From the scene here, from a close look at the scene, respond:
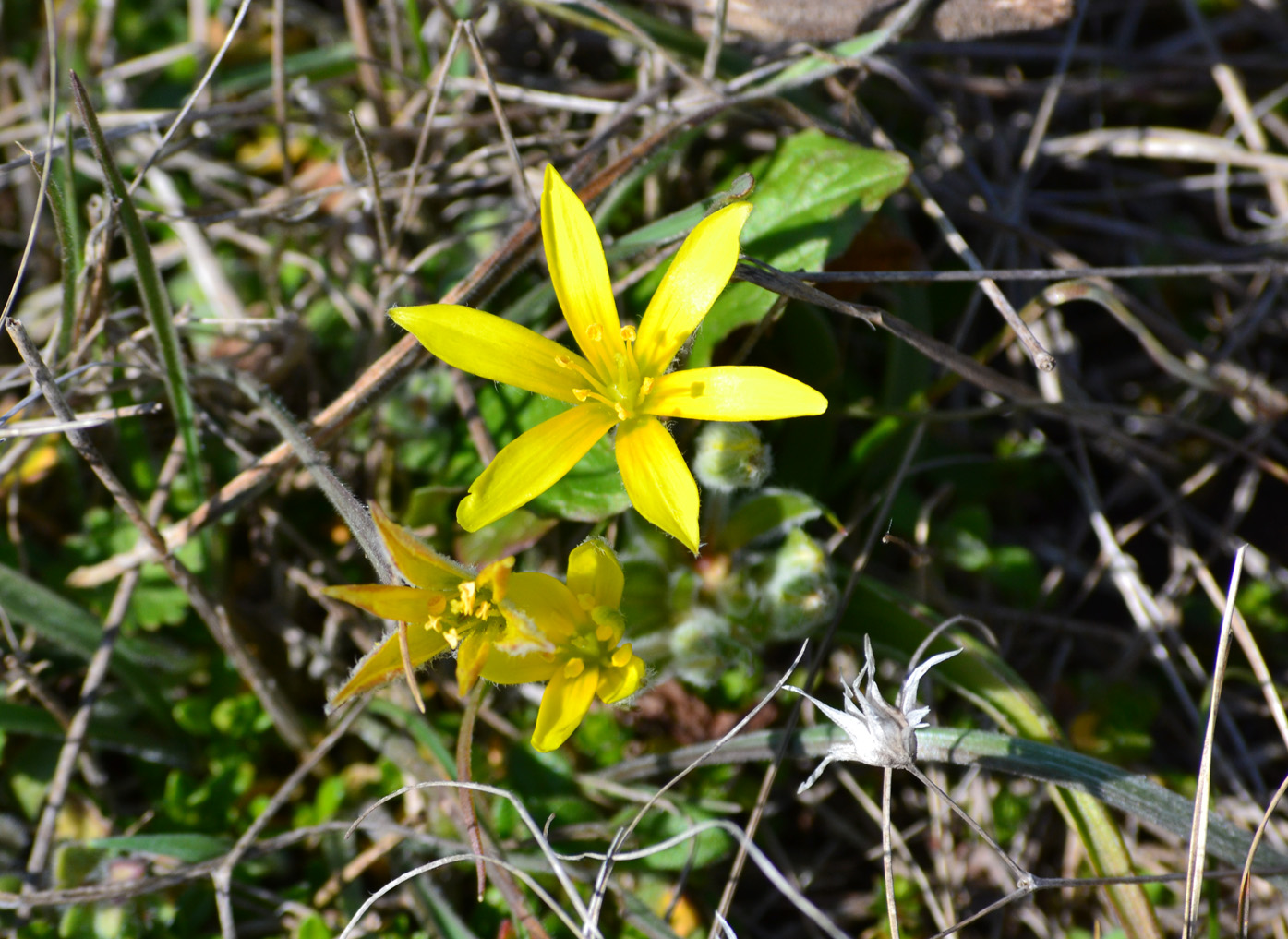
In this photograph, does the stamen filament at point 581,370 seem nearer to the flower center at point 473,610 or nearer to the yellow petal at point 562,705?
the flower center at point 473,610

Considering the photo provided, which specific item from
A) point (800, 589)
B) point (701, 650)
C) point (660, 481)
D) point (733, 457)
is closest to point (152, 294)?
point (660, 481)

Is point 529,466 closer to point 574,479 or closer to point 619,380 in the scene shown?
point 619,380

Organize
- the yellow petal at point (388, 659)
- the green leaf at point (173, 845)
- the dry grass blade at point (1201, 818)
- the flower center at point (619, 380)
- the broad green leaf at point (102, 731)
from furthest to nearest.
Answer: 1. the broad green leaf at point (102, 731)
2. the green leaf at point (173, 845)
3. the flower center at point (619, 380)
4. the dry grass blade at point (1201, 818)
5. the yellow petal at point (388, 659)

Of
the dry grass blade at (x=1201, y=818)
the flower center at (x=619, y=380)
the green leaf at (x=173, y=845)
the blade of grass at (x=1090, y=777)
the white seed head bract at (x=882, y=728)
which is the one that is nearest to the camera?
the white seed head bract at (x=882, y=728)

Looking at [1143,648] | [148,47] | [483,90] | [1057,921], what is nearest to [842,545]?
[1143,648]

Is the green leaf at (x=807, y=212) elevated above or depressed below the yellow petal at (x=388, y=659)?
above

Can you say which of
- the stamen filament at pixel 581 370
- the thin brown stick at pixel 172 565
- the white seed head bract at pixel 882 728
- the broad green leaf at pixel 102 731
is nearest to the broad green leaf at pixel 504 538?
the stamen filament at pixel 581 370

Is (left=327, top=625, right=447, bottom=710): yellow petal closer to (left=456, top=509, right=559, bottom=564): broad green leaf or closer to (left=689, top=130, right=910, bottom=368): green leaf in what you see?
→ (left=456, top=509, right=559, bottom=564): broad green leaf
